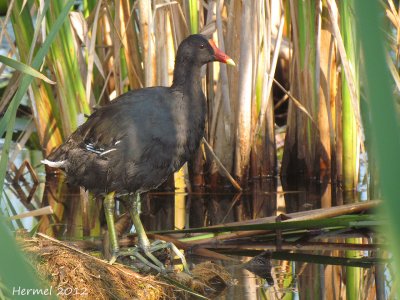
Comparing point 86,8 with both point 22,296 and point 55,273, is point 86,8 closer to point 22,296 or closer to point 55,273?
point 55,273

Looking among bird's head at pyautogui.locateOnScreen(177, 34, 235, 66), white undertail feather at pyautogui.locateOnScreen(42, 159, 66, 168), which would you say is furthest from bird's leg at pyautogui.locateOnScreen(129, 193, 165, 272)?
bird's head at pyautogui.locateOnScreen(177, 34, 235, 66)

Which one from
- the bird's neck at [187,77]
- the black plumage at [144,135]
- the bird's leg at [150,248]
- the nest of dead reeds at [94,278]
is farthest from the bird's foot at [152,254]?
the bird's neck at [187,77]

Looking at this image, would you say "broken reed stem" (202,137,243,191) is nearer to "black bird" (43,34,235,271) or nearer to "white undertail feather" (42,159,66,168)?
"black bird" (43,34,235,271)

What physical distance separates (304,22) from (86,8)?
175cm

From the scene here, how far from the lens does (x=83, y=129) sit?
428 cm

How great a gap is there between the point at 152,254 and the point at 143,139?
62 cm

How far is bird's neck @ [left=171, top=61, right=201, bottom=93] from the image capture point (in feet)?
13.5

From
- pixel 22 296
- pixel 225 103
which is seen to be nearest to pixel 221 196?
pixel 225 103

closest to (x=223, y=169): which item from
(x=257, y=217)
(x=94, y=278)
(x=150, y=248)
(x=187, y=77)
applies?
(x=257, y=217)

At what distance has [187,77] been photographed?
4.14 meters

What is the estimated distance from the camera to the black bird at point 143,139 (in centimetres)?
393

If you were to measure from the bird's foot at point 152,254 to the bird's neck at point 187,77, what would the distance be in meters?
0.84

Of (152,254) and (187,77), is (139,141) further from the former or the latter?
(152,254)

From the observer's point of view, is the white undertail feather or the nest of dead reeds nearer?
the nest of dead reeds
